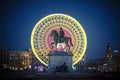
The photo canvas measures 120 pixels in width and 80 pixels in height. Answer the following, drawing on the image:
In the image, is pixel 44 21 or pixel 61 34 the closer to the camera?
pixel 61 34

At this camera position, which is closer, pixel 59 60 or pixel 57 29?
pixel 59 60

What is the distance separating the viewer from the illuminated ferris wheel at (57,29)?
5438cm

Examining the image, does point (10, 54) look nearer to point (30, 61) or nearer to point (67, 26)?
point (30, 61)

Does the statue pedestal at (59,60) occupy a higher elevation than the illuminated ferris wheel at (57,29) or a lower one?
lower

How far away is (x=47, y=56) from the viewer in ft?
178

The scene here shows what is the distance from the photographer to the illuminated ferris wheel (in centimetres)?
5438

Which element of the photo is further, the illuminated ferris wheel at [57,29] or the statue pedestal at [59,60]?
the illuminated ferris wheel at [57,29]

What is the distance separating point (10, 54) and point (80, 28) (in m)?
54.5

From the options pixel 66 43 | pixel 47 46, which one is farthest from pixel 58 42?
pixel 47 46

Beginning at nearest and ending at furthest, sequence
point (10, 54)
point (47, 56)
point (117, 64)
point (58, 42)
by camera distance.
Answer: point (58, 42) → point (47, 56) → point (117, 64) → point (10, 54)

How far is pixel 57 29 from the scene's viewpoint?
180 ft

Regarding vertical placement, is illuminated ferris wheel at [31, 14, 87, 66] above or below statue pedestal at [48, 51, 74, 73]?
above

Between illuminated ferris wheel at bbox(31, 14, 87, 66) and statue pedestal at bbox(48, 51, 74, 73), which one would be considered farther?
illuminated ferris wheel at bbox(31, 14, 87, 66)

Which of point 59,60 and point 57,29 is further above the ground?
point 57,29
